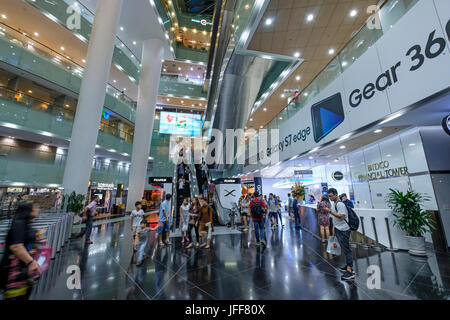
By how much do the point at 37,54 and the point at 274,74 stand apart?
1448 centimetres

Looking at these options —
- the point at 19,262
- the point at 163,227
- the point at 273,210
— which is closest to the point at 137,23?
the point at 163,227

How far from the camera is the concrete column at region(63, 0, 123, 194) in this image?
848cm

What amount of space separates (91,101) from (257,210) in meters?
9.49

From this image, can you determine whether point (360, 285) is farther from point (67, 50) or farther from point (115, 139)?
point (67, 50)

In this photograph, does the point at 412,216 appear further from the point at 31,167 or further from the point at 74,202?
the point at 31,167

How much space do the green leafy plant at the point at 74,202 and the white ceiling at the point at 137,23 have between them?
15665 millimetres

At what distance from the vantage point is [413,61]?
4258 mm

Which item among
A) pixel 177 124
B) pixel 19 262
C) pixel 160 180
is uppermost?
pixel 177 124

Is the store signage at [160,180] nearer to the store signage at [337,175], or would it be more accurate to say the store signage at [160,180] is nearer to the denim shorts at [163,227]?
the denim shorts at [163,227]

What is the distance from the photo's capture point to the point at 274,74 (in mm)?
9875

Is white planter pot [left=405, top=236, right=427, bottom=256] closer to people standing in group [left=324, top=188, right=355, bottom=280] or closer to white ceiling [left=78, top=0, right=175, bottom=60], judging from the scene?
people standing in group [left=324, top=188, right=355, bottom=280]

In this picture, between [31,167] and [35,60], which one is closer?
[31,167]

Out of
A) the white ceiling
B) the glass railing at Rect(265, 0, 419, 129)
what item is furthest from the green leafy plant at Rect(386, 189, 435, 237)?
the white ceiling

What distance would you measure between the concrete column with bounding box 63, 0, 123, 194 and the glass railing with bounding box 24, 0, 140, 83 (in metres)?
4.39
